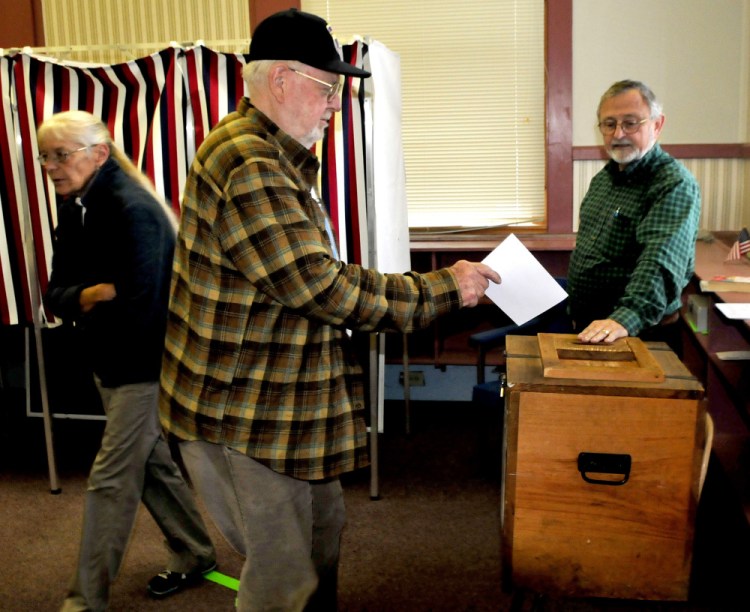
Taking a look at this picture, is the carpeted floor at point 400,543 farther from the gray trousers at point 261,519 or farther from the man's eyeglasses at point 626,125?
the man's eyeglasses at point 626,125

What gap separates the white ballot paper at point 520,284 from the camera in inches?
71.0

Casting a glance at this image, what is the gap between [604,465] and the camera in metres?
1.61

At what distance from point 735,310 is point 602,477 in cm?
84

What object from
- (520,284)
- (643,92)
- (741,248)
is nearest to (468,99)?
(741,248)

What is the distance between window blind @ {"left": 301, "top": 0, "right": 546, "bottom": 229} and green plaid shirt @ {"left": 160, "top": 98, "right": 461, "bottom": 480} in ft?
9.32

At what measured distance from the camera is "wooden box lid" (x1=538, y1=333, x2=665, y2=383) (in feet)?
5.26

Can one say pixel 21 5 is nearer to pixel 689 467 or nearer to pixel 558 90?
pixel 558 90

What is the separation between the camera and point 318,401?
1503 mm

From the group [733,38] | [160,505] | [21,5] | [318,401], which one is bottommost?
[160,505]

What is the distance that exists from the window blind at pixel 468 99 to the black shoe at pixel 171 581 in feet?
7.80

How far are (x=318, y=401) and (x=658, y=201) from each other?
1.38 m

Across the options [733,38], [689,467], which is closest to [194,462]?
[689,467]

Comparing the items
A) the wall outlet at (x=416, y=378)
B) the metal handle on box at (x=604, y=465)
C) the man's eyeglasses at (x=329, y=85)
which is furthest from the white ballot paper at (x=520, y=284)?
the wall outlet at (x=416, y=378)

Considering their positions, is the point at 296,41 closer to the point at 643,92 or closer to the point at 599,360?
the point at 599,360
